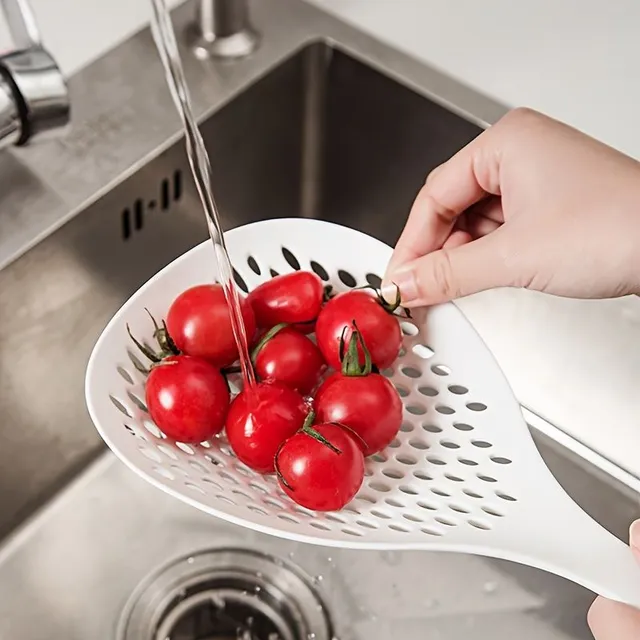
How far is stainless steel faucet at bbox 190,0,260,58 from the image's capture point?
86 centimetres

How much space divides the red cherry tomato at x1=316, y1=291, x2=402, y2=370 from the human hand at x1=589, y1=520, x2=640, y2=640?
0.75 feet

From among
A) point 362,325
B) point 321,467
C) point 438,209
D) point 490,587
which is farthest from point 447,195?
point 490,587

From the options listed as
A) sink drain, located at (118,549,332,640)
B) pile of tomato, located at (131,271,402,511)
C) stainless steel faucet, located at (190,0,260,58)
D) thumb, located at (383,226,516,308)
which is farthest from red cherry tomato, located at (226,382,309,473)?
stainless steel faucet, located at (190,0,260,58)

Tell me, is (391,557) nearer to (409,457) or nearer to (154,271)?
(409,457)

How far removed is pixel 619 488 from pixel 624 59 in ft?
1.30

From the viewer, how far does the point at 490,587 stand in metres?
0.87

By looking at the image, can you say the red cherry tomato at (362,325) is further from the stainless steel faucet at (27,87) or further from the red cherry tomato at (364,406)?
the stainless steel faucet at (27,87)

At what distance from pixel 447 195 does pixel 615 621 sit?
0.32m

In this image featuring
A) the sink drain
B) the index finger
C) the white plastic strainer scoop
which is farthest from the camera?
the sink drain

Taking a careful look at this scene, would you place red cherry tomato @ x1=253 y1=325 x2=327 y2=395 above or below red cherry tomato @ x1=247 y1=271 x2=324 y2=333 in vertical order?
below

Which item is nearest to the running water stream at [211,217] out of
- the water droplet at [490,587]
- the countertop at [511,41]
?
the countertop at [511,41]

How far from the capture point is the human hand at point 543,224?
67 cm

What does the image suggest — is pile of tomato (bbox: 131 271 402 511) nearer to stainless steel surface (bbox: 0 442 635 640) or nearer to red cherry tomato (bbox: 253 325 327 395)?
red cherry tomato (bbox: 253 325 327 395)

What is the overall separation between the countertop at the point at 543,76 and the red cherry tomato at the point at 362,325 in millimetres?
218
